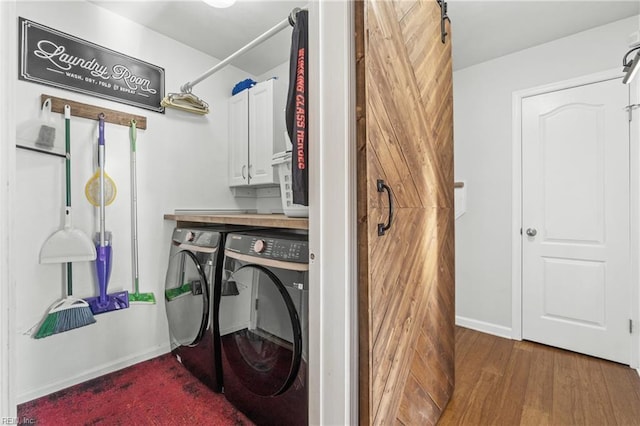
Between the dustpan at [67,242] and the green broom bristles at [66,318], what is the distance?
0.88ft

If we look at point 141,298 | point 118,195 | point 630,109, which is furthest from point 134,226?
point 630,109

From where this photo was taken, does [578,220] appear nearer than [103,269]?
No

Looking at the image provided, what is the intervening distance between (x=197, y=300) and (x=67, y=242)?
85 centimetres

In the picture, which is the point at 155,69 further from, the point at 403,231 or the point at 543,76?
the point at 543,76

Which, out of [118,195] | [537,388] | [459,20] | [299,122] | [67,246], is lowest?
[537,388]

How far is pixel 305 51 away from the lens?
1.20 m

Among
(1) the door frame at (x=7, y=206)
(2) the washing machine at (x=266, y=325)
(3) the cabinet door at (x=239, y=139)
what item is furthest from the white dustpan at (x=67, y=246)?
(1) the door frame at (x=7, y=206)

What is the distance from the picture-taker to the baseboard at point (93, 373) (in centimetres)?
170

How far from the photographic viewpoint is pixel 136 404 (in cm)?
166

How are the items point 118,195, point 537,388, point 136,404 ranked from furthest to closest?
point 118,195 < point 537,388 < point 136,404

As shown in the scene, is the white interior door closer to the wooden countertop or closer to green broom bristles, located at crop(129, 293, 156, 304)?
the wooden countertop

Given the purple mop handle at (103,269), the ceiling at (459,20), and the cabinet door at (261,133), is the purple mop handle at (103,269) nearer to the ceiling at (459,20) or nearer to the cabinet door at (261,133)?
the cabinet door at (261,133)

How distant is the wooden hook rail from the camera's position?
69.4 inches

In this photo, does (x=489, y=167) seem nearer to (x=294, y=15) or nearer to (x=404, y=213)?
(x=404, y=213)
